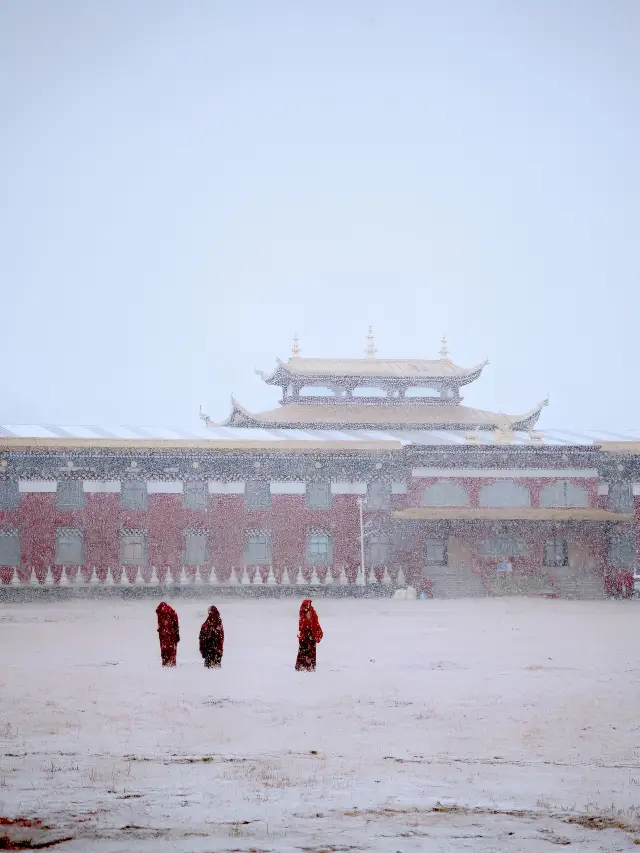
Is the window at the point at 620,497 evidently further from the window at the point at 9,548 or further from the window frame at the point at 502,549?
the window at the point at 9,548

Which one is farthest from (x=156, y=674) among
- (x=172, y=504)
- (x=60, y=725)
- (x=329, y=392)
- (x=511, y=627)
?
(x=329, y=392)

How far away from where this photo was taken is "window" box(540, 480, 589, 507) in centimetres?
3694

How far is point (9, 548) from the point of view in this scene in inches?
1336

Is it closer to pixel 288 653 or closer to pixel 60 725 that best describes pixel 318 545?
pixel 288 653

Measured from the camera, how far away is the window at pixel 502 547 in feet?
119

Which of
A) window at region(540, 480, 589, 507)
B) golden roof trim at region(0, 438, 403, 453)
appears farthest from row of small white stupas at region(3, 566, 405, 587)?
window at region(540, 480, 589, 507)

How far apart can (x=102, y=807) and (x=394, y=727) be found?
4171 millimetres

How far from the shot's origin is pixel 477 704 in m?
12.8

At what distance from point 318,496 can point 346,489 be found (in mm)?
972

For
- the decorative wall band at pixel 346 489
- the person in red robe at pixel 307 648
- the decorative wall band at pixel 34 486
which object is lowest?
the person in red robe at pixel 307 648

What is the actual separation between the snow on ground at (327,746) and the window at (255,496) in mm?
15247

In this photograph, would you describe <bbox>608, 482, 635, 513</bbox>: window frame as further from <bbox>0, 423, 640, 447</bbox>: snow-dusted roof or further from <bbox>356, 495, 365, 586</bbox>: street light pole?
<bbox>356, 495, 365, 586</bbox>: street light pole

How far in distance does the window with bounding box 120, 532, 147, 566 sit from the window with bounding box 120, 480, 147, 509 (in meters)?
0.91

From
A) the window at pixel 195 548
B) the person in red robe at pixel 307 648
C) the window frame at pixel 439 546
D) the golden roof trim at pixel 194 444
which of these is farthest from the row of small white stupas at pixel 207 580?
the person in red robe at pixel 307 648
